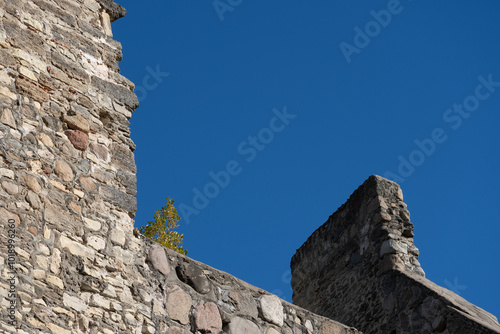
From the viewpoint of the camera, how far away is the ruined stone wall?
4207 mm

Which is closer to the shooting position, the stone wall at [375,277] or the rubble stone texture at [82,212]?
the rubble stone texture at [82,212]

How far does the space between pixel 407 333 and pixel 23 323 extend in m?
3.55

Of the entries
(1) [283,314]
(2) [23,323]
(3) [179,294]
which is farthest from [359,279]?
(2) [23,323]

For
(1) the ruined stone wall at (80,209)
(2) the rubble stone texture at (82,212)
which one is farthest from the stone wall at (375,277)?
(1) the ruined stone wall at (80,209)

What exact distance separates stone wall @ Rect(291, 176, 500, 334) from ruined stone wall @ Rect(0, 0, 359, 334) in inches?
47.5

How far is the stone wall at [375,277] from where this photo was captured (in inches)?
247

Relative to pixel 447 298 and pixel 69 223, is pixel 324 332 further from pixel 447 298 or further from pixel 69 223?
pixel 69 223

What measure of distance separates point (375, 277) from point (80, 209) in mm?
3241

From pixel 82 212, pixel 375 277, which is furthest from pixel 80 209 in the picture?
pixel 375 277

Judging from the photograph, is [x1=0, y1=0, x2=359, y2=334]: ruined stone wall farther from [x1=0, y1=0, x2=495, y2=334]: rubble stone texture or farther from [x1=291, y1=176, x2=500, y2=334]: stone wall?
[x1=291, y1=176, x2=500, y2=334]: stone wall

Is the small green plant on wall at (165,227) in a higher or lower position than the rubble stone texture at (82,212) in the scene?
higher

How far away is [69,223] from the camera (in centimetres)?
451

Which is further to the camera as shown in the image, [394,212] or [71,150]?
[394,212]

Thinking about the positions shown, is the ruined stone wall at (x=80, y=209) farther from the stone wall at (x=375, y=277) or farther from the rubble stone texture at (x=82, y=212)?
the stone wall at (x=375, y=277)
